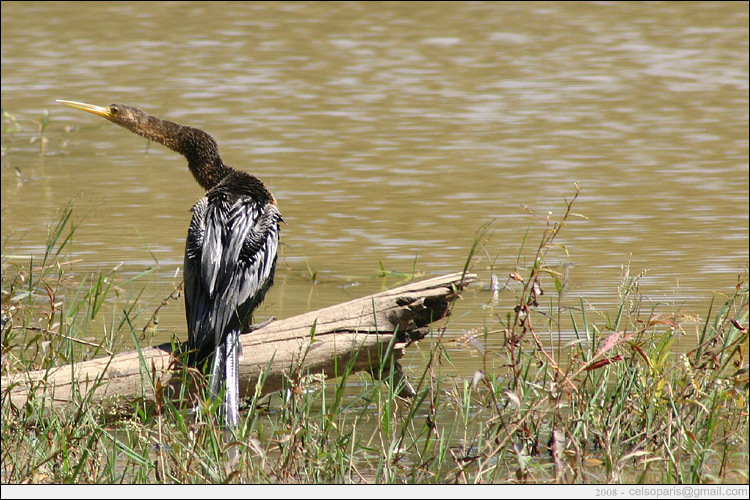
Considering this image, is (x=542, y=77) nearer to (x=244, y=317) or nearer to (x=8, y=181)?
(x=8, y=181)

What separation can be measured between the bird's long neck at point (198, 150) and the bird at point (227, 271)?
0.62 meters

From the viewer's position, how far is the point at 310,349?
5.14 meters

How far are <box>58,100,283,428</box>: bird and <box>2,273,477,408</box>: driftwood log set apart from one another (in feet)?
0.44

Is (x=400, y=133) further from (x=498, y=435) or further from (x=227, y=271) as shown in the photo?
(x=498, y=435)

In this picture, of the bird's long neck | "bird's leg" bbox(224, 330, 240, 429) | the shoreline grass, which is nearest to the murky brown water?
the bird's long neck

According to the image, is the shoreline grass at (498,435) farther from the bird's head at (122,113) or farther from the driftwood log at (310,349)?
the bird's head at (122,113)

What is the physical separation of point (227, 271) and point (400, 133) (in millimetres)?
7329

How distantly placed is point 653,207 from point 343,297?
3.24m

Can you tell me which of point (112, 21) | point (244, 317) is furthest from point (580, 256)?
point (112, 21)

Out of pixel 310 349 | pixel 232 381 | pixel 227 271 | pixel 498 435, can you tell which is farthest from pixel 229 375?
pixel 498 435

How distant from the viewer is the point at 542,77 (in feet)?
49.4

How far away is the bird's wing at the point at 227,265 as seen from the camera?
17.3 ft

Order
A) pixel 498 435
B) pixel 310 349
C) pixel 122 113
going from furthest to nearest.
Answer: pixel 122 113 → pixel 310 349 → pixel 498 435

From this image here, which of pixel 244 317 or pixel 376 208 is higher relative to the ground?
pixel 244 317
